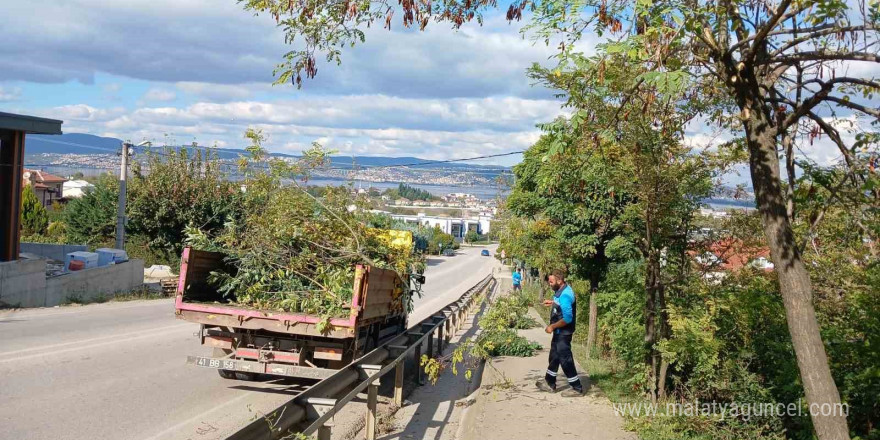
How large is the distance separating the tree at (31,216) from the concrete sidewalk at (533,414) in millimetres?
44272

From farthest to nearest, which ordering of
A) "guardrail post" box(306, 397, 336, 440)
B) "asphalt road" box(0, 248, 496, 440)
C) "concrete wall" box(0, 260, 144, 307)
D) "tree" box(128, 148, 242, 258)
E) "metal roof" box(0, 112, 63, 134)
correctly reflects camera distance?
1. "tree" box(128, 148, 242, 258)
2. "metal roof" box(0, 112, 63, 134)
3. "concrete wall" box(0, 260, 144, 307)
4. "asphalt road" box(0, 248, 496, 440)
5. "guardrail post" box(306, 397, 336, 440)

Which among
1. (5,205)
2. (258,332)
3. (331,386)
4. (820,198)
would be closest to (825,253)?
(820,198)

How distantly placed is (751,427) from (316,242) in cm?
601

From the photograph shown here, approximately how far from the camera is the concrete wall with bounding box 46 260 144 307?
893 inches

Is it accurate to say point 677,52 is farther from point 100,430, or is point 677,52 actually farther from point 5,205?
point 5,205

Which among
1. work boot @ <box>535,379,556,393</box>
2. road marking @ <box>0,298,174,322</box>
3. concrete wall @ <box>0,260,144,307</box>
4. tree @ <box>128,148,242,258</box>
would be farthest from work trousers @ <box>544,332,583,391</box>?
tree @ <box>128,148,242,258</box>

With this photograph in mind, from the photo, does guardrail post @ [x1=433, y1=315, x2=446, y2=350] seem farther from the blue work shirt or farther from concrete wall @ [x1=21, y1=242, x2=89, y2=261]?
concrete wall @ [x1=21, y1=242, x2=89, y2=261]

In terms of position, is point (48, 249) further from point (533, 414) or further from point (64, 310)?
point (533, 414)

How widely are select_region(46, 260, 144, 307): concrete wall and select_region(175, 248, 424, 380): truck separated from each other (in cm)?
1459

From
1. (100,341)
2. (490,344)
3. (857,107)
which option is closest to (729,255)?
(490,344)

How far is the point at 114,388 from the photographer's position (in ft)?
32.1

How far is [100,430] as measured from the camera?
7738 millimetres

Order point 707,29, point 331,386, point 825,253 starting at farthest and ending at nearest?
1. point 825,253
2. point 331,386
3. point 707,29

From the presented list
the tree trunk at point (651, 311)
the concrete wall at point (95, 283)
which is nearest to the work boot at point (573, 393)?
the tree trunk at point (651, 311)
